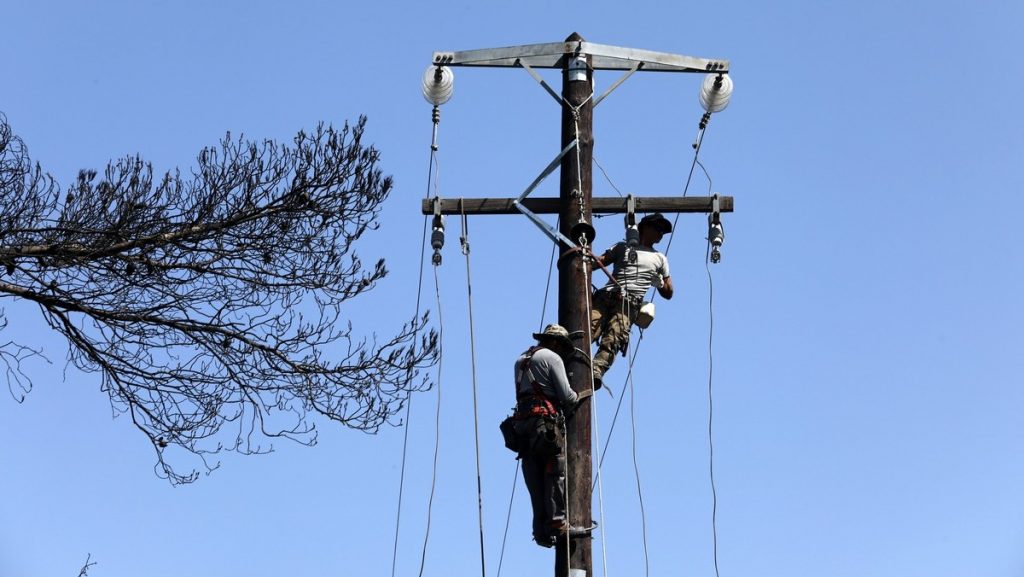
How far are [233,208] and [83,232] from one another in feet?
3.98

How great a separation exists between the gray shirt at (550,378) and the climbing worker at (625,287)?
79 cm

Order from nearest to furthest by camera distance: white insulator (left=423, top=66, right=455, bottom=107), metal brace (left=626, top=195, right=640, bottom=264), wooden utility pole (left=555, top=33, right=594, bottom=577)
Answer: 1. wooden utility pole (left=555, top=33, right=594, bottom=577)
2. metal brace (left=626, top=195, right=640, bottom=264)
3. white insulator (left=423, top=66, right=455, bottom=107)

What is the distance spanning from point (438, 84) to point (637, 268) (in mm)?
1992

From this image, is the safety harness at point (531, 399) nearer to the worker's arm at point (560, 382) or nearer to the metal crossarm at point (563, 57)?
the worker's arm at point (560, 382)

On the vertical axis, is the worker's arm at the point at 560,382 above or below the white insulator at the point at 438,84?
below

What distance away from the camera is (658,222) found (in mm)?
10836

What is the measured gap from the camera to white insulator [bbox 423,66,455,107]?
10.9 meters

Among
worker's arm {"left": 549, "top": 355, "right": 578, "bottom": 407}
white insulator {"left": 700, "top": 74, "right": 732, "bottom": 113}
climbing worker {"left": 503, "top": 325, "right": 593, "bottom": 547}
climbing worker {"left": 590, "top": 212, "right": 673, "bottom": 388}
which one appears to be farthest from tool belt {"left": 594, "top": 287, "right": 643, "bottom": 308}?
white insulator {"left": 700, "top": 74, "right": 732, "bottom": 113}

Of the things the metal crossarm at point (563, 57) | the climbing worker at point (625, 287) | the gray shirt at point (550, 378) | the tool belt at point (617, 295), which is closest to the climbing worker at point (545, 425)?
the gray shirt at point (550, 378)

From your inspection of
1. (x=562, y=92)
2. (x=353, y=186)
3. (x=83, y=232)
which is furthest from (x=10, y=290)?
(x=562, y=92)

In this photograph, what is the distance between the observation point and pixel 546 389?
30.3 feet

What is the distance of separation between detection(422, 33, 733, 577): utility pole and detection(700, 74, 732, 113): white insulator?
0.09 ft

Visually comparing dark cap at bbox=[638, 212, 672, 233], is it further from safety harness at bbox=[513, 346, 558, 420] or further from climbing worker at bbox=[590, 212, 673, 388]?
safety harness at bbox=[513, 346, 558, 420]

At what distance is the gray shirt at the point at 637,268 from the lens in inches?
411
